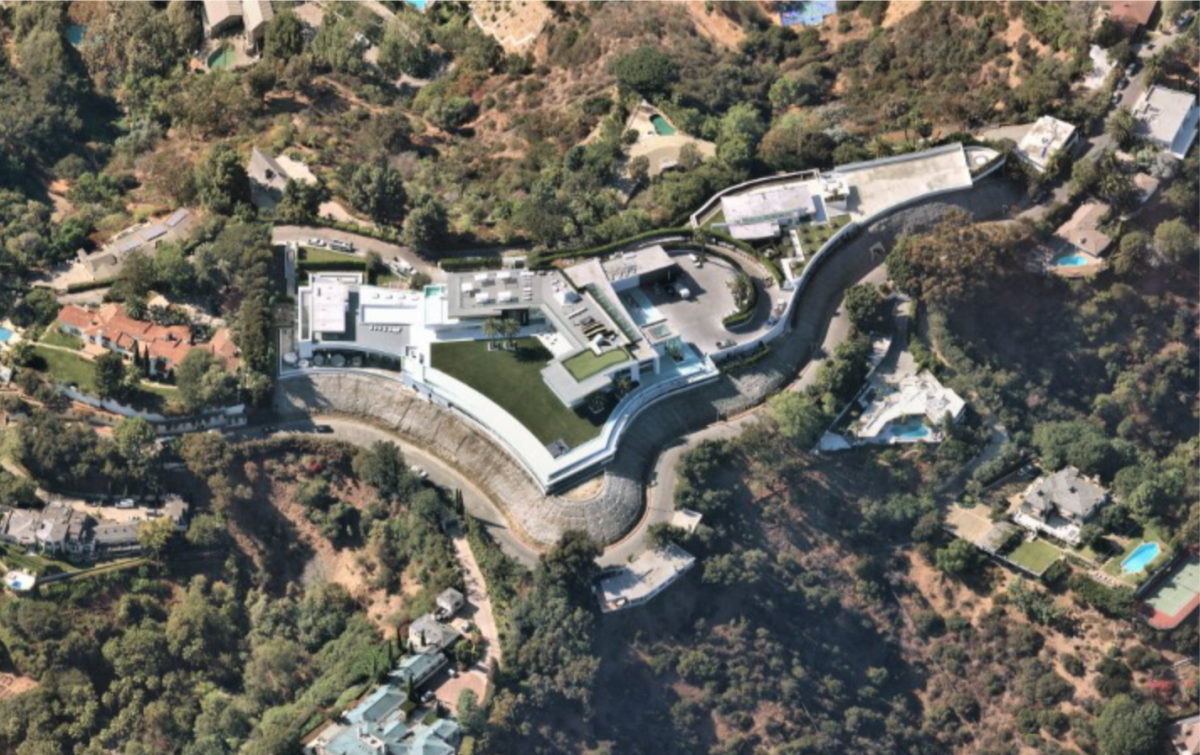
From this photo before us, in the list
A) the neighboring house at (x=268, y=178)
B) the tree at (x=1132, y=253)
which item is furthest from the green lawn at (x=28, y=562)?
the tree at (x=1132, y=253)

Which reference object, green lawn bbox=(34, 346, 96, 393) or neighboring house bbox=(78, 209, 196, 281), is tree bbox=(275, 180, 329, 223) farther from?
green lawn bbox=(34, 346, 96, 393)

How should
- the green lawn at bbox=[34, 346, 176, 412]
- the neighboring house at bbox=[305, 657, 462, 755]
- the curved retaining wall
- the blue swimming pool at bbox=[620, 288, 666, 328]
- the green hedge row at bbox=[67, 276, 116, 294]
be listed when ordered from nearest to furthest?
the neighboring house at bbox=[305, 657, 462, 755], the curved retaining wall, the green lawn at bbox=[34, 346, 176, 412], the blue swimming pool at bbox=[620, 288, 666, 328], the green hedge row at bbox=[67, 276, 116, 294]

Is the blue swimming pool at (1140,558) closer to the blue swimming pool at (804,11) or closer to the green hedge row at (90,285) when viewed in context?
the blue swimming pool at (804,11)

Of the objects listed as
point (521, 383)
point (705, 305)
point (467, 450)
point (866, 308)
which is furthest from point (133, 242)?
point (866, 308)

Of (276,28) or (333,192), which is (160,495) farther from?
(276,28)

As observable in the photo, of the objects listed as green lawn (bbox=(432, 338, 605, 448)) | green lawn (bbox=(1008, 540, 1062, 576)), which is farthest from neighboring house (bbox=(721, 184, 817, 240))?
green lawn (bbox=(1008, 540, 1062, 576))

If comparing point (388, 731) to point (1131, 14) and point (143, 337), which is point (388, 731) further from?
point (1131, 14)
